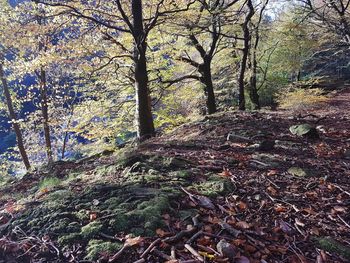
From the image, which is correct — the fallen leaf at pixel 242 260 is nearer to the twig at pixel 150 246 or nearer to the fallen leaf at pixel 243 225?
the fallen leaf at pixel 243 225

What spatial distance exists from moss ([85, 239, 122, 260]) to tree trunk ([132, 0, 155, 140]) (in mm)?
5081

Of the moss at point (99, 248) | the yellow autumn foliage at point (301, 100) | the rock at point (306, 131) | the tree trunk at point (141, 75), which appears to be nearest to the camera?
the moss at point (99, 248)

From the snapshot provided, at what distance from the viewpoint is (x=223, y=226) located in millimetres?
2582

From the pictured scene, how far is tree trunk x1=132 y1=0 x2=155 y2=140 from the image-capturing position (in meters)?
6.86

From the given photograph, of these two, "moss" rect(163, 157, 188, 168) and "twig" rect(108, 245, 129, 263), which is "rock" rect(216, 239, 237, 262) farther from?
"moss" rect(163, 157, 188, 168)

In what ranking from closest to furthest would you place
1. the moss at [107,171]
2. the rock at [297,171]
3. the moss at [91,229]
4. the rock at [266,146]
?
the moss at [91,229] < the rock at [297,171] < the moss at [107,171] < the rock at [266,146]

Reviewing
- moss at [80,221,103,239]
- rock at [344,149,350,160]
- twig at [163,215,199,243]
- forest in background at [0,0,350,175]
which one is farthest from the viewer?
forest in background at [0,0,350,175]

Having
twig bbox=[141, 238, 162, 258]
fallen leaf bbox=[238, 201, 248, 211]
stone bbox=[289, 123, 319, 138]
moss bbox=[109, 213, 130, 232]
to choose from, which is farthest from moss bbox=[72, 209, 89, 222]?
stone bbox=[289, 123, 319, 138]

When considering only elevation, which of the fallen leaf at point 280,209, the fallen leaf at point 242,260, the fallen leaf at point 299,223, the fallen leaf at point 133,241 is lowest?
the fallen leaf at point 299,223

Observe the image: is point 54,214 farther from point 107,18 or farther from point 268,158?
point 107,18

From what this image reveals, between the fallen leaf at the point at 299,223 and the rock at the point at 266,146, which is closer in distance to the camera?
the fallen leaf at the point at 299,223

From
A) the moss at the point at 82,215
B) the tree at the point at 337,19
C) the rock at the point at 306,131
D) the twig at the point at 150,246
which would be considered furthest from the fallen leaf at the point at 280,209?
the tree at the point at 337,19

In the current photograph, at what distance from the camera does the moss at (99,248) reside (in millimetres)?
2244

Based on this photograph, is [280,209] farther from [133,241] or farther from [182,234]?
[133,241]
